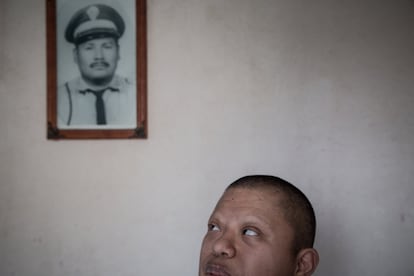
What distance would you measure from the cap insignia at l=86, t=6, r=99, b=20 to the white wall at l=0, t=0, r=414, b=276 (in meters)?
0.30

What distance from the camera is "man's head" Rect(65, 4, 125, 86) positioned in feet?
7.12

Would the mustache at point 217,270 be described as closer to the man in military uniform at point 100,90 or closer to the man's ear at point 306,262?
the man's ear at point 306,262

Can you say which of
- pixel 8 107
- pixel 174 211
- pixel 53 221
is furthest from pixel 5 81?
pixel 174 211

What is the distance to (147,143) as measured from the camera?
2.19 m

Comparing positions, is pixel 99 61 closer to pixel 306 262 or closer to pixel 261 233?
pixel 261 233

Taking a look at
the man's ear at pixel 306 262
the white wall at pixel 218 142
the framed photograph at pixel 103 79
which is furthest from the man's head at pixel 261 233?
the framed photograph at pixel 103 79

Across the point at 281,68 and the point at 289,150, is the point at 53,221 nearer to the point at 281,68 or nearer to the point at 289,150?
the point at 289,150

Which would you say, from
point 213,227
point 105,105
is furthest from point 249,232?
point 105,105

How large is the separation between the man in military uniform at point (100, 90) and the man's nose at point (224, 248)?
46.9 inches

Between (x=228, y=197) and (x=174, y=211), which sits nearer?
(x=228, y=197)

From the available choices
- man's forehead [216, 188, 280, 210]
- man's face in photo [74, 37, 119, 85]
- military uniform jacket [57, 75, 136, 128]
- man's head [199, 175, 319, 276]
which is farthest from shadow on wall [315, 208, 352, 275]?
man's face in photo [74, 37, 119, 85]

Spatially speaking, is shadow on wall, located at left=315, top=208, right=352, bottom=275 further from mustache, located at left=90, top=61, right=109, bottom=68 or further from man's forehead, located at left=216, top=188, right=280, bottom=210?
mustache, located at left=90, top=61, right=109, bottom=68

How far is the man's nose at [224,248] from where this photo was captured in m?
1.15

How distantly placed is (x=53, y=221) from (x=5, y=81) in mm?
912
